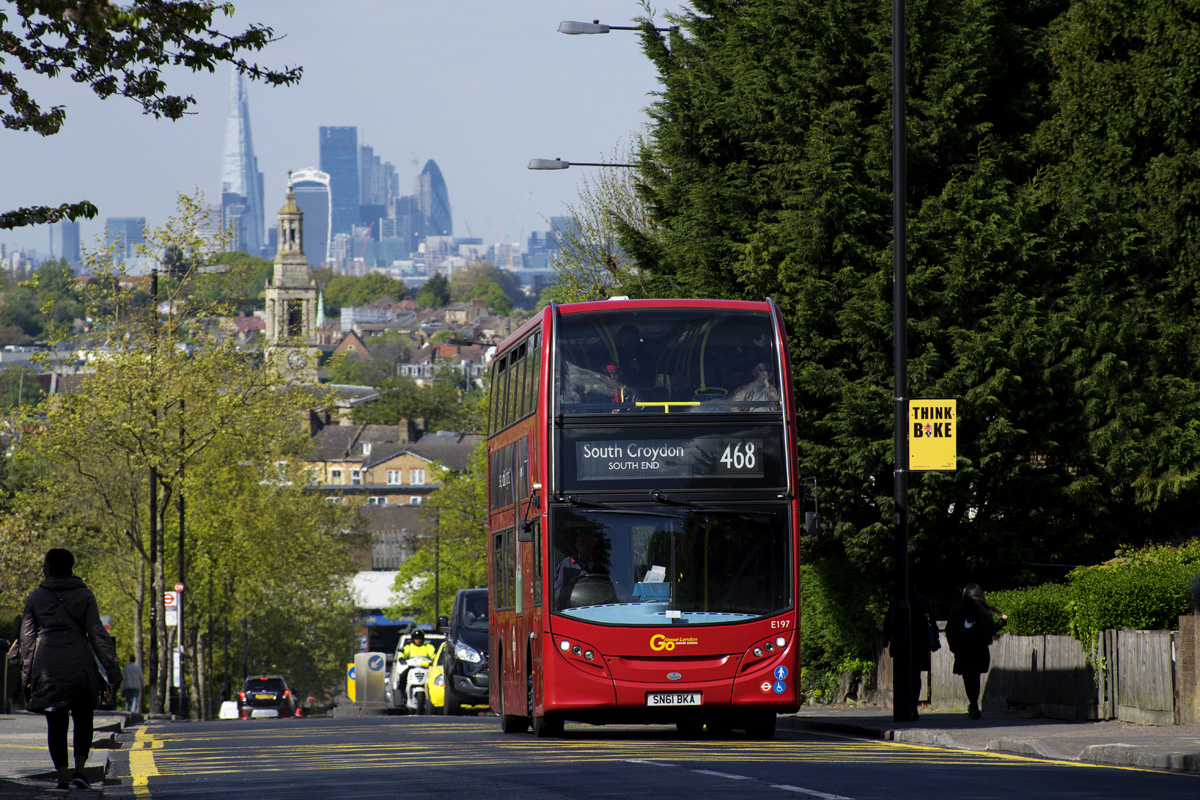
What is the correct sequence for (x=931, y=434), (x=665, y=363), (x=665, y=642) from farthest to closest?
(x=931, y=434) → (x=665, y=363) → (x=665, y=642)

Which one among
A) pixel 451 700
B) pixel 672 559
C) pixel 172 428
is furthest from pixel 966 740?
pixel 172 428

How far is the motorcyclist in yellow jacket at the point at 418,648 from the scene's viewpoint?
34812 millimetres

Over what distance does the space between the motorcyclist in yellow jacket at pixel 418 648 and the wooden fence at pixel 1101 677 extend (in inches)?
525

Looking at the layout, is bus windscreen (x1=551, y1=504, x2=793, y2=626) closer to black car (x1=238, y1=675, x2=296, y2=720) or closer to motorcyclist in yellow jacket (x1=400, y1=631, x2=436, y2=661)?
motorcyclist in yellow jacket (x1=400, y1=631, x2=436, y2=661)

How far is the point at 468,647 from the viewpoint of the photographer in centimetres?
2822

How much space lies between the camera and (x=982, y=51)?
26203 millimetres

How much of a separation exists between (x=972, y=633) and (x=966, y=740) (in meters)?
4.10

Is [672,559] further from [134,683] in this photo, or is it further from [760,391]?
[134,683]

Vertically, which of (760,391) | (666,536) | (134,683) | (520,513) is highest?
(760,391)

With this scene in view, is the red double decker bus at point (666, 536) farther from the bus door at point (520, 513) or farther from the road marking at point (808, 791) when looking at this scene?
the road marking at point (808, 791)

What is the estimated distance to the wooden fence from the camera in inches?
703

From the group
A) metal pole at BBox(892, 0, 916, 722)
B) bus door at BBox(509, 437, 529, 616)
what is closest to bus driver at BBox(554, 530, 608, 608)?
bus door at BBox(509, 437, 529, 616)

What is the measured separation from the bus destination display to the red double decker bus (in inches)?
0.6

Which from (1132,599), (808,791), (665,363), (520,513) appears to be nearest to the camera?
(808,791)
